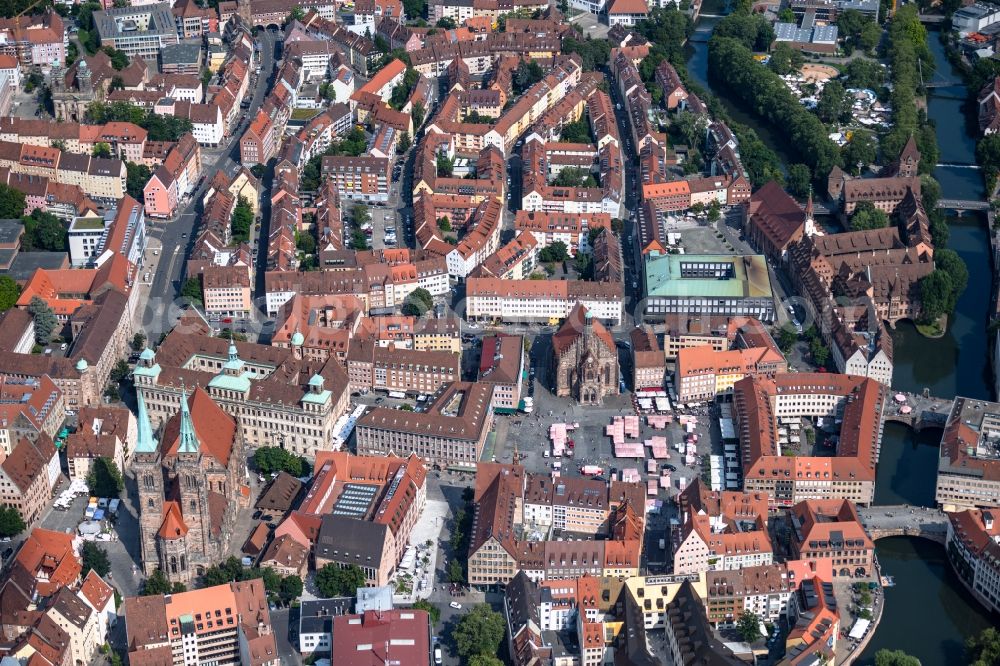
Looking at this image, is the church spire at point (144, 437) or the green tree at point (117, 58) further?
the green tree at point (117, 58)

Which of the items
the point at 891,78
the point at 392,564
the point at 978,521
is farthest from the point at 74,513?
the point at 891,78

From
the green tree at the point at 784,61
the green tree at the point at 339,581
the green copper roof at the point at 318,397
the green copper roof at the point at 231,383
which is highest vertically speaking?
the green copper roof at the point at 318,397

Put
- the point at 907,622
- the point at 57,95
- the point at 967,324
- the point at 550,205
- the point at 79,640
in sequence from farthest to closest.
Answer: the point at 57,95 → the point at 550,205 → the point at 967,324 → the point at 907,622 → the point at 79,640

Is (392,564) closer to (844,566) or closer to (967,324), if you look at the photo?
(844,566)

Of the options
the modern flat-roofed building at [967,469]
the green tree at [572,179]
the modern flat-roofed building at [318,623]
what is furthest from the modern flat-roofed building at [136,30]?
the modern flat-roofed building at [967,469]

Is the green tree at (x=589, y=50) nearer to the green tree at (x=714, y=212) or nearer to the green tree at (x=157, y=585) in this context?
the green tree at (x=714, y=212)

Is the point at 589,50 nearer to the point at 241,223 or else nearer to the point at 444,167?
the point at 444,167
